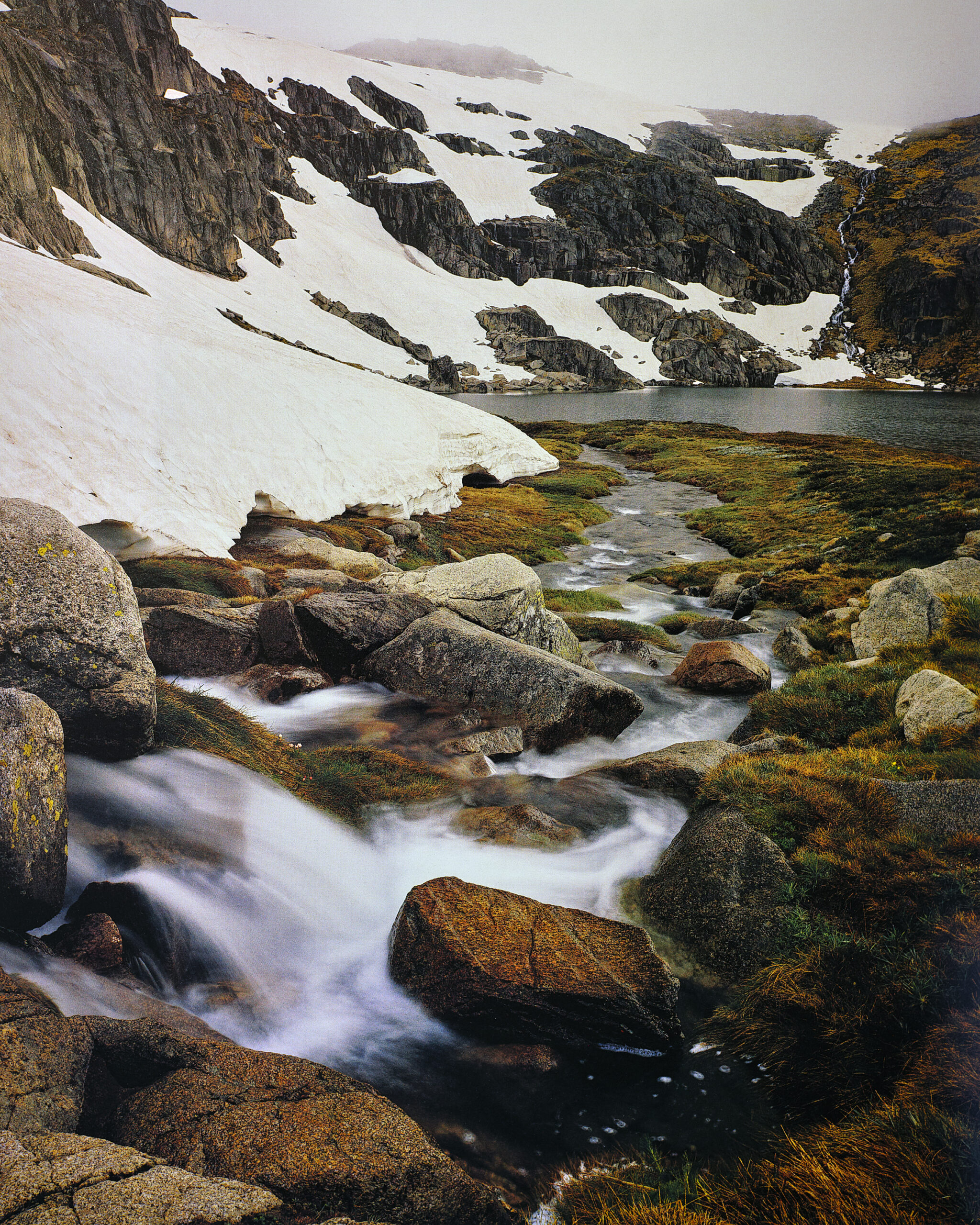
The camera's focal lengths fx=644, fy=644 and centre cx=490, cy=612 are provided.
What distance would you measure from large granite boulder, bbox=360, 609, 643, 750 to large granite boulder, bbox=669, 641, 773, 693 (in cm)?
259

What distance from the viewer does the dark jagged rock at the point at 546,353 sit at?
159 meters

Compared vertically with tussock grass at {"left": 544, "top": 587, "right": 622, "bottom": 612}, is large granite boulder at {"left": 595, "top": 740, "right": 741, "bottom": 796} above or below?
above

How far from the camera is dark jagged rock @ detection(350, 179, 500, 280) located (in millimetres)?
184000

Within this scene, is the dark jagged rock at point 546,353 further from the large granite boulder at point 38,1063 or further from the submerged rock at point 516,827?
the large granite boulder at point 38,1063

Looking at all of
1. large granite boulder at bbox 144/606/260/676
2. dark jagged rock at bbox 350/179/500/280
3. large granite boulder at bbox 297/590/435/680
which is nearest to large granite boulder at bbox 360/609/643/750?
large granite boulder at bbox 297/590/435/680

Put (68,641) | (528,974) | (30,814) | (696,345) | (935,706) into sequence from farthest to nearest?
1. (696,345)
2. (935,706)
3. (68,641)
4. (528,974)
5. (30,814)

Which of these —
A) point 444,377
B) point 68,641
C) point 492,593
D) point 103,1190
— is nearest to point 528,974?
point 103,1190

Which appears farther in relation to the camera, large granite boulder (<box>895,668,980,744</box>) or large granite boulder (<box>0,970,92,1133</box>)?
large granite boulder (<box>895,668,980,744</box>)

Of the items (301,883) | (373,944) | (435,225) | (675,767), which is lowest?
(373,944)

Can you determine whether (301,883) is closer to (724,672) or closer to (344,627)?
(344,627)

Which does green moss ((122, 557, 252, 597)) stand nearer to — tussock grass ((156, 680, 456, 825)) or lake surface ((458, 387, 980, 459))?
tussock grass ((156, 680, 456, 825))

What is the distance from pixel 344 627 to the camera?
44.6 ft

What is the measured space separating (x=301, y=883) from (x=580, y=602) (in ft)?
53.0

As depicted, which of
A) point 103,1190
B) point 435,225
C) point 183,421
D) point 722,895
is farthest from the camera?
point 435,225
